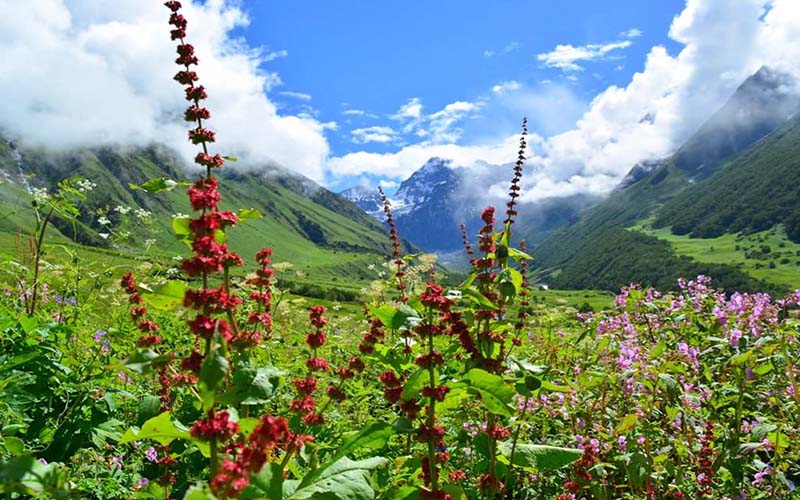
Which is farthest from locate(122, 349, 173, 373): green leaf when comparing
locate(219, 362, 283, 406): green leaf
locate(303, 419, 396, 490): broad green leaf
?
locate(303, 419, 396, 490): broad green leaf

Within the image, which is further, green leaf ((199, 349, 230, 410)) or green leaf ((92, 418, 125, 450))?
green leaf ((92, 418, 125, 450))

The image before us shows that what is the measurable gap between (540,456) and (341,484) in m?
2.06

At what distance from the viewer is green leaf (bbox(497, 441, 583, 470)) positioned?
172 inches

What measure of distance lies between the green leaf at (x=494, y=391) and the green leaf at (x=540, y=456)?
1.31m

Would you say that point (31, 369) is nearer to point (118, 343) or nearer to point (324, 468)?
point (118, 343)

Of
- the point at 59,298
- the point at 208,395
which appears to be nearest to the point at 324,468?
the point at 208,395

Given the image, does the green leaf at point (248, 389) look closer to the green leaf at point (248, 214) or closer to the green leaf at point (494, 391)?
the green leaf at point (248, 214)

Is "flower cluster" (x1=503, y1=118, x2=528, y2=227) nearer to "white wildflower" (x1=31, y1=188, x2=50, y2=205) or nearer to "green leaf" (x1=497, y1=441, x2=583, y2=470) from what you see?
"green leaf" (x1=497, y1=441, x2=583, y2=470)

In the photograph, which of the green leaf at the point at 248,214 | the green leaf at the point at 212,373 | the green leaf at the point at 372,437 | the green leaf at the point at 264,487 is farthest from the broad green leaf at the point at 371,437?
the green leaf at the point at 248,214

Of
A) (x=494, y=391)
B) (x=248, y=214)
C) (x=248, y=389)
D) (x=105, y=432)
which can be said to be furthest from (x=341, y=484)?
(x=105, y=432)

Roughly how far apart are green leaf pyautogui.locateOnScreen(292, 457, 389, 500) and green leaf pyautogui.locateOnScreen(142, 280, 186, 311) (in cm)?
131

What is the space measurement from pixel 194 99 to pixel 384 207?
2.50 metres

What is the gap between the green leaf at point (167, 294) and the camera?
3.10 metres

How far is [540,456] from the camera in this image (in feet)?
14.6
